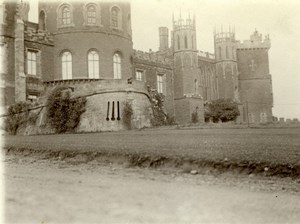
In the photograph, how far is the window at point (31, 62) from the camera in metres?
28.6

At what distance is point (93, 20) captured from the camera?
31.0 meters

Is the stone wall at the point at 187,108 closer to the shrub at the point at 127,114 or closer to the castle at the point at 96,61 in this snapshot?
the castle at the point at 96,61

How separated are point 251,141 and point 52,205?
9712 millimetres

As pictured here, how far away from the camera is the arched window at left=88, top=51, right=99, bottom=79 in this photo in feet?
100

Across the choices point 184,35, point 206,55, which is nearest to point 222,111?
point 184,35

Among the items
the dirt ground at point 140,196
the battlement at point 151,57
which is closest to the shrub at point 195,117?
the battlement at point 151,57

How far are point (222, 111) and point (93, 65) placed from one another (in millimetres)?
17017

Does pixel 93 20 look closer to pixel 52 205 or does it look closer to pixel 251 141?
pixel 251 141

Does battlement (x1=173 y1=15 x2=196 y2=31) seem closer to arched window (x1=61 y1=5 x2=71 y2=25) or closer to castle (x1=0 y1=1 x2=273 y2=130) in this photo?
castle (x1=0 y1=1 x2=273 y2=130)

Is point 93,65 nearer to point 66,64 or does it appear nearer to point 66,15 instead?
point 66,64

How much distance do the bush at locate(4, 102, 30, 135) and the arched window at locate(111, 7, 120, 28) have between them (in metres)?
10.8

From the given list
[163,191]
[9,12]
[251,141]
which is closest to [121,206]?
[163,191]

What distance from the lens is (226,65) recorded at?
1967 inches

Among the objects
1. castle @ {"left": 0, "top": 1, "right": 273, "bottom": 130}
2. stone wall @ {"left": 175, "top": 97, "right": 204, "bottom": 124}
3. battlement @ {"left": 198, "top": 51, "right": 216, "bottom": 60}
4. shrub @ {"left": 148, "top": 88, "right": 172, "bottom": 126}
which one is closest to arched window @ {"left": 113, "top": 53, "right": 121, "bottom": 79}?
castle @ {"left": 0, "top": 1, "right": 273, "bottom": 130}
